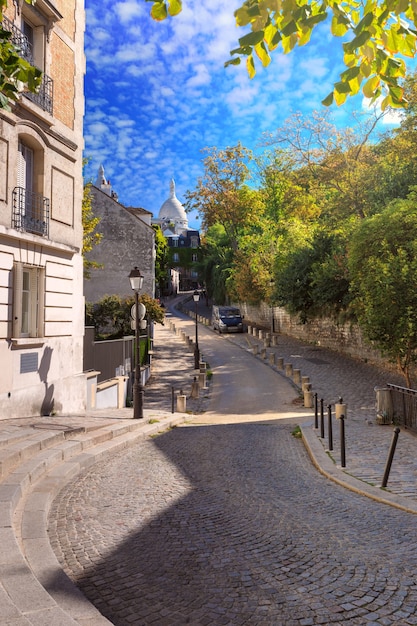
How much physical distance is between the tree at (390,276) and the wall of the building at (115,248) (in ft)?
73.6

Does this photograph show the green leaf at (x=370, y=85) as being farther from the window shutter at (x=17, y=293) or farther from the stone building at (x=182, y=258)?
the stone building at (x=182, y=258)

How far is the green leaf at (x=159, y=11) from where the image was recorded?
10.8 feet

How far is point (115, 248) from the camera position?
36.5 metres

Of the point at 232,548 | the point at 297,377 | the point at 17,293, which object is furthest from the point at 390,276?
the point at 232,548

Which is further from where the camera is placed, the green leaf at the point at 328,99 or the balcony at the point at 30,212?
the balcony at the point at 30,212

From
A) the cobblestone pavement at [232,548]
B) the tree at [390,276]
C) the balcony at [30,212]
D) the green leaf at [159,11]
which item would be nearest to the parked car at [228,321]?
the tree at [390,276]

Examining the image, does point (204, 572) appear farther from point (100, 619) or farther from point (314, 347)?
point (314, 347)

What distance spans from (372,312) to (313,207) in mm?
27813

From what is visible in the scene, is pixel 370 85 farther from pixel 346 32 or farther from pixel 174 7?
pixel 174 7

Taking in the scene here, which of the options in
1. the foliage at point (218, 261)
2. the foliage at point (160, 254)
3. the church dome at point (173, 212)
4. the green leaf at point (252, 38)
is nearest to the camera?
the green leaf at point (252, 38)

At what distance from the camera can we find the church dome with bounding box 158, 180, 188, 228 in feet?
462

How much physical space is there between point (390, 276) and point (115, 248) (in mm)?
25803

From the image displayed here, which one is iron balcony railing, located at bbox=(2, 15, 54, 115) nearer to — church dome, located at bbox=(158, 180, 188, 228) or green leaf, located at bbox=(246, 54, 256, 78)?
green leaf, located at bbox=(246, 54, 256, 78)

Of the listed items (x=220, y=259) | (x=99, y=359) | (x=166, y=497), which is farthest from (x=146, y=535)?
(x=220, y=259)
